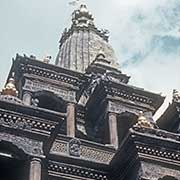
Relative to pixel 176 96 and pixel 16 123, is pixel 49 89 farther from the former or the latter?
pixel 16 123

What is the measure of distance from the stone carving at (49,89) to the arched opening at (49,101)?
28 cm

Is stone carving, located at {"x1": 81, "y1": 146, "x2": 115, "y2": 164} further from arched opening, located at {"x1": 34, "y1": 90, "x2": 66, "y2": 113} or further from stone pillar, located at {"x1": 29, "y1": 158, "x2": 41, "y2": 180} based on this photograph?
arched opening, located at {"x1": 34, "y1": 90, "x2": 66, "y2": 113}

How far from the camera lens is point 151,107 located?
39656 mm

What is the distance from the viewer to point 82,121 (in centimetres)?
3984

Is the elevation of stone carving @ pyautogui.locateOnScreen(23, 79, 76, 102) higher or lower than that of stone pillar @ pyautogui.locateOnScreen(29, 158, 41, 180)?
higher

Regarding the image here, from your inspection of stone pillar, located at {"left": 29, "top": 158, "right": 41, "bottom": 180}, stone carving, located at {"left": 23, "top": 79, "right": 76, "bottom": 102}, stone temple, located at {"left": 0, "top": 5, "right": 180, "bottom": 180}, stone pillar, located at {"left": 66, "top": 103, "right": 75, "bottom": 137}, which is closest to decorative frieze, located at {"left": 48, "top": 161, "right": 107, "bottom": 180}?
A: stone temple, located at {"left": 0, "top": 5, "right": 180, "bottom": 180}

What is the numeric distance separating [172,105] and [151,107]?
4.48 feet

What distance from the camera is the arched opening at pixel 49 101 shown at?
37750mm

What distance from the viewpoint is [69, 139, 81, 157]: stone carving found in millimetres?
30728

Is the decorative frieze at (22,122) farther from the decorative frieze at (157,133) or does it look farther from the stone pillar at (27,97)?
the stone pillar at (27,97)

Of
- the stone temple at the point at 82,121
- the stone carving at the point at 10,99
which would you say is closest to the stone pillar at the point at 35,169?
the stone temple at the point at 82,121

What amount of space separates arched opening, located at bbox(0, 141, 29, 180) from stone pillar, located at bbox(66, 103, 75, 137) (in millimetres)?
8955

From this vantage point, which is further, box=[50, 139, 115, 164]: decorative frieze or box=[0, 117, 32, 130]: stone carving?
box=[50, 139, 115, 164]: decorative frieze

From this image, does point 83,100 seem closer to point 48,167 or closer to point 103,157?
point 103,157
